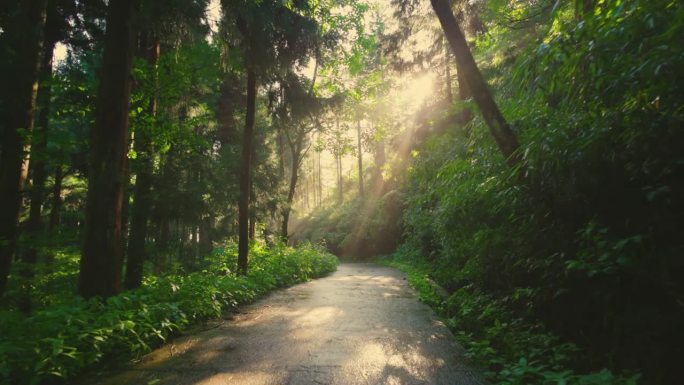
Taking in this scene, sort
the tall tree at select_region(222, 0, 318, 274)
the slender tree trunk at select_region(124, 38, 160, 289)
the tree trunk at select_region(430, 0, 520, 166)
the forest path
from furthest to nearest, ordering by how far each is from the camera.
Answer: the tall tree at select_region(222, 0, 318, 274) < the slender tree trunk at select_region(124, 38, 160, 289) < the tree trunk at select_region(430, 0, 520, 166) < the forest path

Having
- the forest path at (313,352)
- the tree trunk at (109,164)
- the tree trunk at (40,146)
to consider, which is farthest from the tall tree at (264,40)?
the forest path at (313,352)

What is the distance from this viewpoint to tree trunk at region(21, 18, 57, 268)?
280 inches

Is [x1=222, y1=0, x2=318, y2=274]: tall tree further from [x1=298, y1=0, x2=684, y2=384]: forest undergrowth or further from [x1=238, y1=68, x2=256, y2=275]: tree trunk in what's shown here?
[x1=298, y1=0, x2=684, y2=384]: forest undergrowth

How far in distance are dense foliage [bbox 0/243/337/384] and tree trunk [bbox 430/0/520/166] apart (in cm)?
551

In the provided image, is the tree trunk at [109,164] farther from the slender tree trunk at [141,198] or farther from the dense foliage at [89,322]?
the slender tree trunk at [141,198]

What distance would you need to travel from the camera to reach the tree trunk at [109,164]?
5.66 metres

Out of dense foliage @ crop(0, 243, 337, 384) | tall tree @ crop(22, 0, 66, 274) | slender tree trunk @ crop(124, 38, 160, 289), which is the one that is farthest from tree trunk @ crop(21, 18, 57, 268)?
slender tree trunk @ crop(124, 38, 160, 289)

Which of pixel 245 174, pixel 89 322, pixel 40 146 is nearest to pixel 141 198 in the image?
pixel 40 146

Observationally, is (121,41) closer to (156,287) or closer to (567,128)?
(156,287)

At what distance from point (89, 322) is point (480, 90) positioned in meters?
6.34

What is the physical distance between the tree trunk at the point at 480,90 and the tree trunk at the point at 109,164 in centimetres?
508

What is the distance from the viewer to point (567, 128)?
12.7ft

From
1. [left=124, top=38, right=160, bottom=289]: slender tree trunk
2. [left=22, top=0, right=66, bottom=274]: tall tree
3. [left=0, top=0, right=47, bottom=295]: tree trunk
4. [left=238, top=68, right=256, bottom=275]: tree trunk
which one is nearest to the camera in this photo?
[left=0, top=0, right=47, bottom=295]: tree trunk

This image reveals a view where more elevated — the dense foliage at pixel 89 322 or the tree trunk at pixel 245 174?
the tree trunk at pixel 245 174
